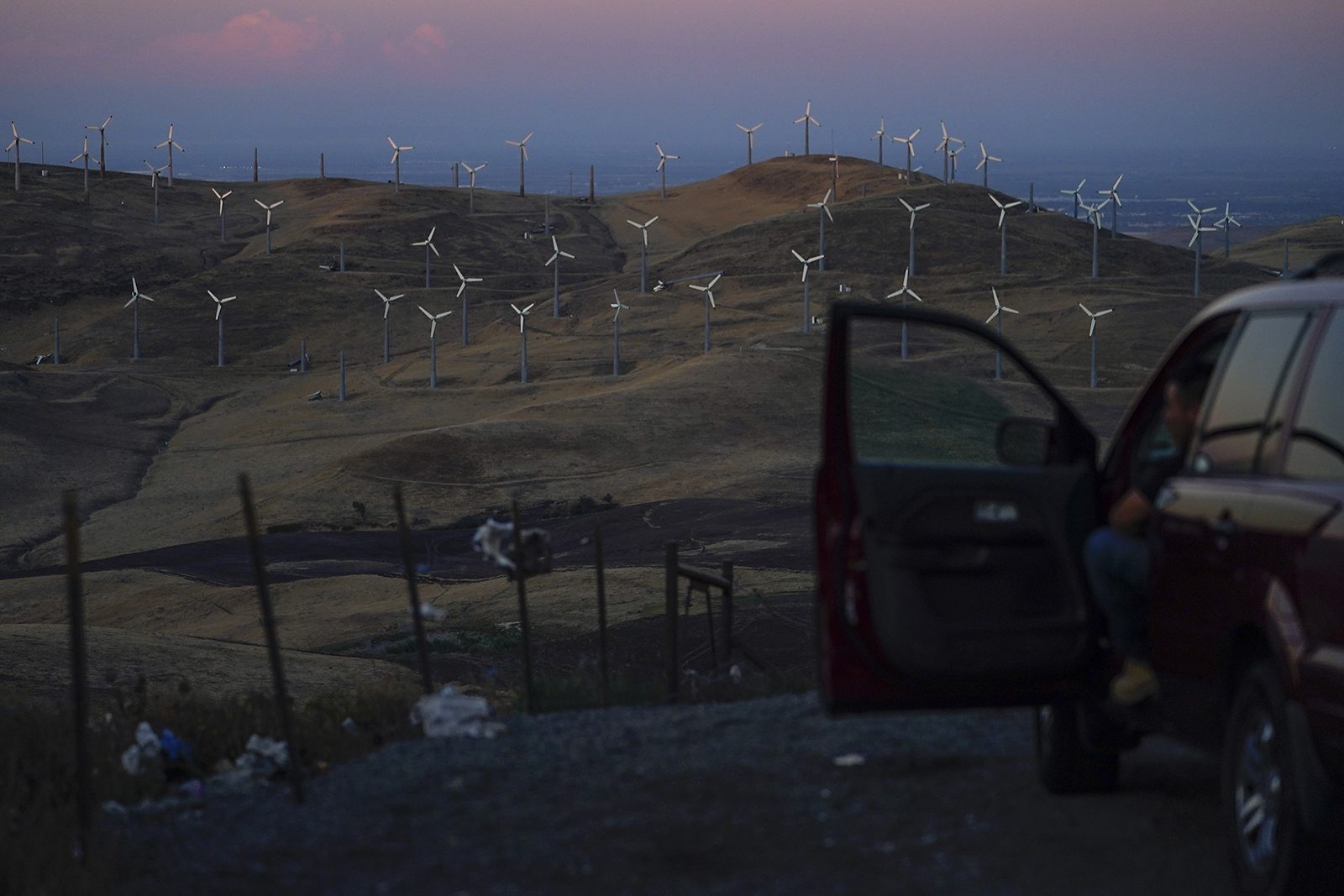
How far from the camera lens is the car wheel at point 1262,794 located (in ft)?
17.0

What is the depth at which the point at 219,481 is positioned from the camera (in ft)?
214

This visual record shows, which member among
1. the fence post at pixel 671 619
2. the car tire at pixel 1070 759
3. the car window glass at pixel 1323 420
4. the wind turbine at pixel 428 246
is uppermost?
the wind turbine at pixel 428 246

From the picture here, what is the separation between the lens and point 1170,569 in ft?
19.8

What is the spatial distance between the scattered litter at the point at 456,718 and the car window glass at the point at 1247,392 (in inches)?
178

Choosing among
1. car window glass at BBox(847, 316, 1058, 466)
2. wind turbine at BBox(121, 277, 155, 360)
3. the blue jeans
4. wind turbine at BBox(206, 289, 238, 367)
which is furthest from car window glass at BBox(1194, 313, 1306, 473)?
wind turbine at BBox(121, 277, 155, 360)

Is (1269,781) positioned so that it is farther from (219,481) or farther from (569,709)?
(219,481)

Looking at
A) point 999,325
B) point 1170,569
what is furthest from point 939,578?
point 999,325

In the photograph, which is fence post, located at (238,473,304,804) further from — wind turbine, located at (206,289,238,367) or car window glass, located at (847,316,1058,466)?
wind turbine, located at (206,289,238,367)

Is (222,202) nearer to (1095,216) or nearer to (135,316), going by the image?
(135,316)

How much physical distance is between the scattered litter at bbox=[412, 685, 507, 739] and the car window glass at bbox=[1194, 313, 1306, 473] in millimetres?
4517

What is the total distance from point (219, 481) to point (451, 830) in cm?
6087

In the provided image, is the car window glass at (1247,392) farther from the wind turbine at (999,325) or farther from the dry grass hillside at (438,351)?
the wind turbine at (999,325)

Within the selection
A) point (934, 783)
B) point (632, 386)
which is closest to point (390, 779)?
point (934, 783)

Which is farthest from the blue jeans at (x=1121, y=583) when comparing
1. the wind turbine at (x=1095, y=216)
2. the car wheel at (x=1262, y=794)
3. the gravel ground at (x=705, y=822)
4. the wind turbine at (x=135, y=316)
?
the wind turbine at (x=135, y=316)
